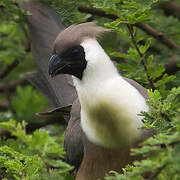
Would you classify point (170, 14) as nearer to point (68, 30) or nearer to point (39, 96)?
point (39, 96)

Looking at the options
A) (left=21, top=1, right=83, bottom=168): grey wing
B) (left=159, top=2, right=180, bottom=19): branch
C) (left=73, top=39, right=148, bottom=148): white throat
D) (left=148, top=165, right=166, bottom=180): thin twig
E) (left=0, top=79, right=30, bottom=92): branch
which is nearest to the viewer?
(left=148, top=165, right=166, bottom=180): thin twig

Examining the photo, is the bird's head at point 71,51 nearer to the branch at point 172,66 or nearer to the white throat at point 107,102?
the white throat at point 107,102

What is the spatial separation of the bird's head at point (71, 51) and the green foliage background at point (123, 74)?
0.64 feet

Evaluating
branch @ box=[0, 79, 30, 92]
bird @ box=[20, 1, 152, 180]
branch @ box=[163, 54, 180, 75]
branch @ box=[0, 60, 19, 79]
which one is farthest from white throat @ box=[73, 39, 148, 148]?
branch @ box=[0, 79, 30, 92]

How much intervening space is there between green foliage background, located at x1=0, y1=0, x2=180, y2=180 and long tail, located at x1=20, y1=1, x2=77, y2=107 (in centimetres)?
18

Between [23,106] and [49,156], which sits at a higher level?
[49,156]

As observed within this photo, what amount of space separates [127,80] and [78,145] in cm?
56

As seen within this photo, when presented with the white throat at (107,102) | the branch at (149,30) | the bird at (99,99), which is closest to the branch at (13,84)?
the branch at (149,30)

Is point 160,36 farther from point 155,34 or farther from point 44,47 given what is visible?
point 44,47

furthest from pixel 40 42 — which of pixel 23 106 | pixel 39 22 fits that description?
pixel 23 106

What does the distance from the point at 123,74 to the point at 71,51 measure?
0.59 meters

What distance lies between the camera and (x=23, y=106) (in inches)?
176

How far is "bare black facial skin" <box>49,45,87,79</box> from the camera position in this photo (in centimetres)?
279

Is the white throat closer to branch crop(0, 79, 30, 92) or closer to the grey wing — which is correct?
the grey wing
